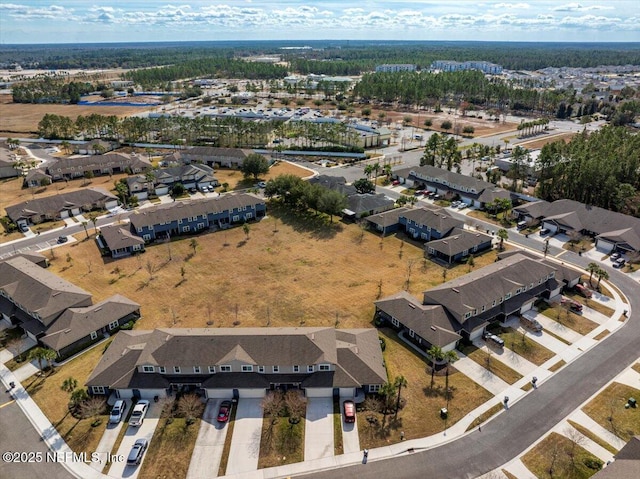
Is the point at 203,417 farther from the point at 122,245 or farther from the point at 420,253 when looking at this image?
the point at 420,253

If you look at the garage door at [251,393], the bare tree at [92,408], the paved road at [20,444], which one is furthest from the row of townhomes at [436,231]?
the paved road at [20,444]

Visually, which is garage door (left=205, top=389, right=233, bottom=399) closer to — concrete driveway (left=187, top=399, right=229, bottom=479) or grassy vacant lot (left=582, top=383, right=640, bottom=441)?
A: concrete driveway (left=187, top=399, right=229, bottom=479)

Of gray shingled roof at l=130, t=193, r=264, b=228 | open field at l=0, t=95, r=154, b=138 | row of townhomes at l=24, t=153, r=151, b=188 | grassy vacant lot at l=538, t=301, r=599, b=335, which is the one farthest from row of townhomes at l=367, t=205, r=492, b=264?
open field at l=0, t=95, r=154, b=138

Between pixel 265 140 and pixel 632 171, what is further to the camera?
pixel 265 140

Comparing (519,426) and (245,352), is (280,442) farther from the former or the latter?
(519,426)

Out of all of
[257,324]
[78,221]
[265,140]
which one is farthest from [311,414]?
[265,140]

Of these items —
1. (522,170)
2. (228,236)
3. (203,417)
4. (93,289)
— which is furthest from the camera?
(522,170)

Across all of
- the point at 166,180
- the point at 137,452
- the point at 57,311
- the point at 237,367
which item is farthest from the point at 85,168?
the point at 137,452
